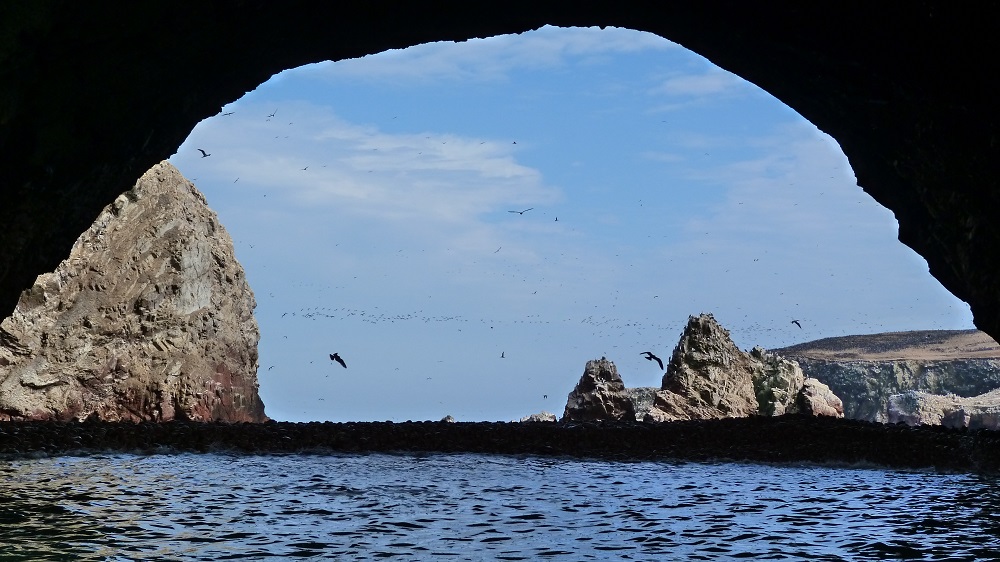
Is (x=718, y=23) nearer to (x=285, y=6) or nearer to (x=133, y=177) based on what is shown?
(x=285, y=6)

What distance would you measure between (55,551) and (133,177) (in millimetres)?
8678

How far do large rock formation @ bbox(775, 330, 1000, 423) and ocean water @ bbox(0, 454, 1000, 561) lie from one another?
5838cm

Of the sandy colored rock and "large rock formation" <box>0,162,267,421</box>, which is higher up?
"large rock formation" <box>0,162,267,421</box>

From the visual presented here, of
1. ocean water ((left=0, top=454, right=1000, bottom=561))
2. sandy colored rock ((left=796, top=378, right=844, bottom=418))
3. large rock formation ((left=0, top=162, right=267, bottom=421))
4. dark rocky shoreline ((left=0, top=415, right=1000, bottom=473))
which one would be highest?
large rock formation ((left=0, top=162, right=267, bottom=421))

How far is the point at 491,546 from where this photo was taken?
8.29 meters

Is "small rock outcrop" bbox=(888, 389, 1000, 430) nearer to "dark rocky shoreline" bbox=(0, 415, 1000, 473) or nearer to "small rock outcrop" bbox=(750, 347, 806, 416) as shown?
"small rock outcrop" bbox=(750, 347, 806, 416)

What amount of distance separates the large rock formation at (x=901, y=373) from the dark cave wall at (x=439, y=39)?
57.7 meters

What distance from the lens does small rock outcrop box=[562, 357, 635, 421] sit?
28.0 m

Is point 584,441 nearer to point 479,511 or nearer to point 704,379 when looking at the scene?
point 479,511

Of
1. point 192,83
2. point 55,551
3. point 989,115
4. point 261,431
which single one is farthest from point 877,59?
point 261,431

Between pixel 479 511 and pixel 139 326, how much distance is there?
19410 mm

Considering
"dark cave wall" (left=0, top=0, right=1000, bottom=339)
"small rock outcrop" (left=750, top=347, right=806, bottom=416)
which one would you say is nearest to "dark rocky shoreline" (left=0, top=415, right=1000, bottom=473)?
"dark cave wall" (left=0, top=0, right=1000, bottom=339)

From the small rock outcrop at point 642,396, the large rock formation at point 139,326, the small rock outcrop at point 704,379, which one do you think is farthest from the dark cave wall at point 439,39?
the small rock outcrop at point 642,396

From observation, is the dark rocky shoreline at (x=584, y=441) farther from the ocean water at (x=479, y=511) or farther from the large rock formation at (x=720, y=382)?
the large rock formation at (x=720, y=382)
